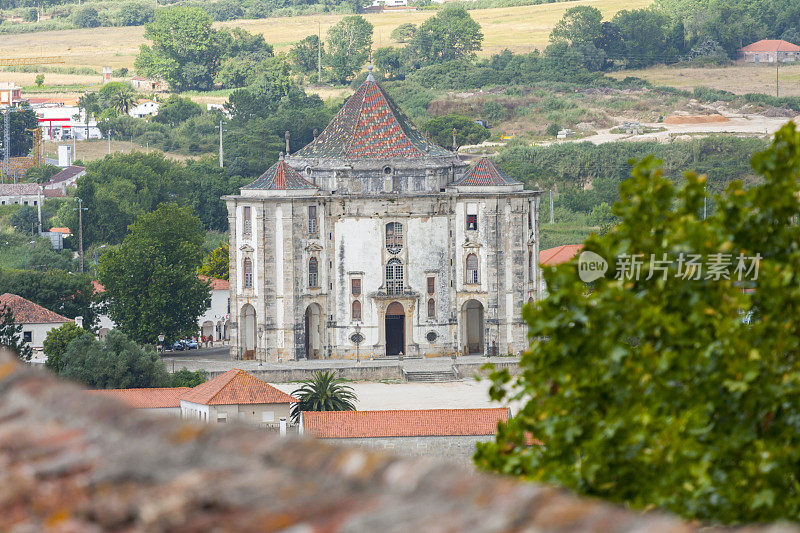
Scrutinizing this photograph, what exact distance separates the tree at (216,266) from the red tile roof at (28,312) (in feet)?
60.4

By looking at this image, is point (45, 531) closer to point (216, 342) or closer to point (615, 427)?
point (615, 427)

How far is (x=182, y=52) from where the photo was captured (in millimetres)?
196000

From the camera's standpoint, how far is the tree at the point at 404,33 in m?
196

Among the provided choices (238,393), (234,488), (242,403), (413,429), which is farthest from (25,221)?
(234,488)

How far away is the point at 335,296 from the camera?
74750mm

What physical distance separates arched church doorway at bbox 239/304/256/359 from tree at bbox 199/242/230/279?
1888 centimetres

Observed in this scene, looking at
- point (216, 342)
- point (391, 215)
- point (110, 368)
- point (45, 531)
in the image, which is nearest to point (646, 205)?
point (45, 531)

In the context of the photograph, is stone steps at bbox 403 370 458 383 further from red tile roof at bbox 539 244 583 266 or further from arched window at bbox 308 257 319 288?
red tile roof at bbox 539 244 583 266

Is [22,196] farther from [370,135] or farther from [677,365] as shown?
[677,365]

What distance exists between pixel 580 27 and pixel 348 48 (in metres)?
24.3

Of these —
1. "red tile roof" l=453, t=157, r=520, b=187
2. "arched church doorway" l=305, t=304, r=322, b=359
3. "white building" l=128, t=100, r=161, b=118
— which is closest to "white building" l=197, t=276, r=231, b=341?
"arched church doorway" l=305, t=304, r=322, b=359

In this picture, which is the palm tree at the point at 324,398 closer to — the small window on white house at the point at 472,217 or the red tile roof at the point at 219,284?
the small window on white house at the point at 472,217

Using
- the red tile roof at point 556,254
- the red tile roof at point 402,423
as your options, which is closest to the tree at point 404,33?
the red tile roof at point 556,254

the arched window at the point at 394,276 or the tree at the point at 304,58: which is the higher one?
the tree at the point at 304,58
